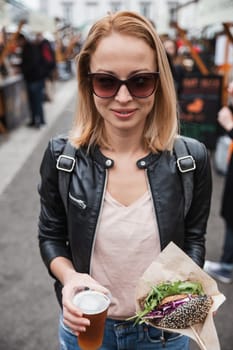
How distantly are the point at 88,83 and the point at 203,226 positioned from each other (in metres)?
0.68

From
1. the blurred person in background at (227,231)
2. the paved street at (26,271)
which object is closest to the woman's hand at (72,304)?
the paved street at (26,271)

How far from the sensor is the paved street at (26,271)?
2.81 metres

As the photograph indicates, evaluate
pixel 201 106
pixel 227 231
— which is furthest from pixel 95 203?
pixel 201 106

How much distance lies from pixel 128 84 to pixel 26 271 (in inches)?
109

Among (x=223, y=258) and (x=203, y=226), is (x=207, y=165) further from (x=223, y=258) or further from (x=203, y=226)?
(x=223, y=258)

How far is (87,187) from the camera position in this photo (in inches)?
52.9

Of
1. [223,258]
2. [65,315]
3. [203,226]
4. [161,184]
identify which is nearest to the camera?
[65,315]

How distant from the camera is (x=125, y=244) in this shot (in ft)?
4.35

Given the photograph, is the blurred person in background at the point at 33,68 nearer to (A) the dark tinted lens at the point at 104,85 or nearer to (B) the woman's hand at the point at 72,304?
(A) the dark tinted lens at the point at 104,85

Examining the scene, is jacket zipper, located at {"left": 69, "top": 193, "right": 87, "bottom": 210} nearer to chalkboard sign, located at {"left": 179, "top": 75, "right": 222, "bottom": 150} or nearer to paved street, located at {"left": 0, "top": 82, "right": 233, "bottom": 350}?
paved street, located at {"left": 0, "top": 82, "right": 233, "bottom": 350}

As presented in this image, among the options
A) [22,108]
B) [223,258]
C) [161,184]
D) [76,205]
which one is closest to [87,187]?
[76,205]

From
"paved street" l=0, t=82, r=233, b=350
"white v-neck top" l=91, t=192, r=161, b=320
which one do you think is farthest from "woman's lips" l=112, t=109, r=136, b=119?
"paved street" l=0, t=82, r=233, b=350

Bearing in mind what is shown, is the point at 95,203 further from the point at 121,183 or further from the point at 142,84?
the point at 142,84

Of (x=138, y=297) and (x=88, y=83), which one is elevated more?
(x=88, y=83)
